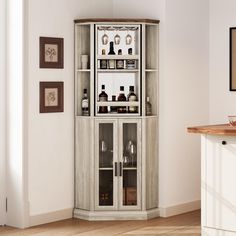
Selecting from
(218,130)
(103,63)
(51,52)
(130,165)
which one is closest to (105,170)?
(130,165)

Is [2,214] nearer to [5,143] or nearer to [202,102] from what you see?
[5,143]

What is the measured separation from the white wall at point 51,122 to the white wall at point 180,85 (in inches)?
27.8

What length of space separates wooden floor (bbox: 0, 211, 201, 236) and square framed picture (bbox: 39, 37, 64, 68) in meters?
1.52

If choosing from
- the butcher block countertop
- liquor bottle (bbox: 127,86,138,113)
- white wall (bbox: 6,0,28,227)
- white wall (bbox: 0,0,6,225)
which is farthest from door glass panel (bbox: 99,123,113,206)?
the butcher block countertop

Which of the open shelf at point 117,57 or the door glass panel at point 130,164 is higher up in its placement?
the open shelf at point 117,57

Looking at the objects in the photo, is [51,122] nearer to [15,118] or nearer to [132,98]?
[15,118]

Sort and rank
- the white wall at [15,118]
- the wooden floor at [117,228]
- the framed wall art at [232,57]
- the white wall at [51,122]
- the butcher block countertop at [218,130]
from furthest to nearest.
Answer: the framed wall art at [232,57]
the white wall at [51,122]
the white wall at [15,118]
the wooden floor at [117,228]
the butcher block countertop at [218,130]

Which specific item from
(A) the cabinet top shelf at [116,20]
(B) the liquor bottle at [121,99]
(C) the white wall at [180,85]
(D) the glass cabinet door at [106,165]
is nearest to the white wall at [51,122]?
(A) the cabinet top shelf at [116,20]

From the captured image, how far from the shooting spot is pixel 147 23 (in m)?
6.45

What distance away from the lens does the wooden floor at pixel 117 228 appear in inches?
232

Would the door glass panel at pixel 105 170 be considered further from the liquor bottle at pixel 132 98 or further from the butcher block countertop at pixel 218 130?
the butcher block countertop at pixel 218 130

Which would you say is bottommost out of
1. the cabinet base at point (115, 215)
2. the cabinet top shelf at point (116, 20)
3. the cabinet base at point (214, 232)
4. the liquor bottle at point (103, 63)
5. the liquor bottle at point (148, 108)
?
the cabinet base at point (115, 215)

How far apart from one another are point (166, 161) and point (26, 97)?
157 centimetres

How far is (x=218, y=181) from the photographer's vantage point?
210 inches
